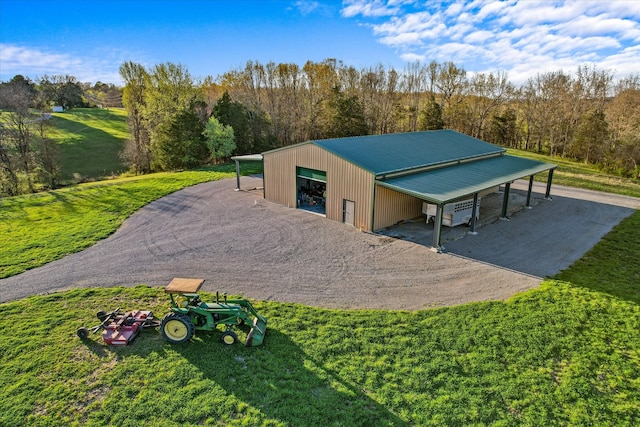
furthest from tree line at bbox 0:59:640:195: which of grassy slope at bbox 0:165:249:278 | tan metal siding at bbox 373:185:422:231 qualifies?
tan metal siding at bbox 373:185:422:231

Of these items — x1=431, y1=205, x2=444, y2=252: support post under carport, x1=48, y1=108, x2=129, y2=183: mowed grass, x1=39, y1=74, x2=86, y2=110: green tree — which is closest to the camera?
x1=431, y1=205, x2=444, y2=252: support post under carport

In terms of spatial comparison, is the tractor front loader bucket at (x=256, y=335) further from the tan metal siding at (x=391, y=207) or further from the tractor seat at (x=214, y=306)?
the tan metal siding at (x=391, y=207)

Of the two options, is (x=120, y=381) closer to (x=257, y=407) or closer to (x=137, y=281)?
(x=257, y=407)

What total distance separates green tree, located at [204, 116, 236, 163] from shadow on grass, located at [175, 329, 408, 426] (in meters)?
30.9

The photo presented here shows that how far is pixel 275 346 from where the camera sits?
9820mm

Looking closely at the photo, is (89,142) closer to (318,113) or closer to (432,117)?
(318,113)

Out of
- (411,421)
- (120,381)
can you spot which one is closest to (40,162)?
(120,381)

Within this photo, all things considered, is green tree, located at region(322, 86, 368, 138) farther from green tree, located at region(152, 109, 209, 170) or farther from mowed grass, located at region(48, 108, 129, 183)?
mowed grass, located at region(48, 108, 129, 183)

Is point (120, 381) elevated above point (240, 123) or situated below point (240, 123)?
below

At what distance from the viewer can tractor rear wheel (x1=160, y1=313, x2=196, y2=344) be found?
386 inches

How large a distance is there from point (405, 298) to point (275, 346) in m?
4.97

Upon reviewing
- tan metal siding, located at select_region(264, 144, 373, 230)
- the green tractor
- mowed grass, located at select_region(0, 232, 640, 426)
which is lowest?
mowed grass, located at select_region(0, 232, 640, 426)

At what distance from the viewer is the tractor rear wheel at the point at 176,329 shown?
980 centimetres

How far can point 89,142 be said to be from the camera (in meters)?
54.7
